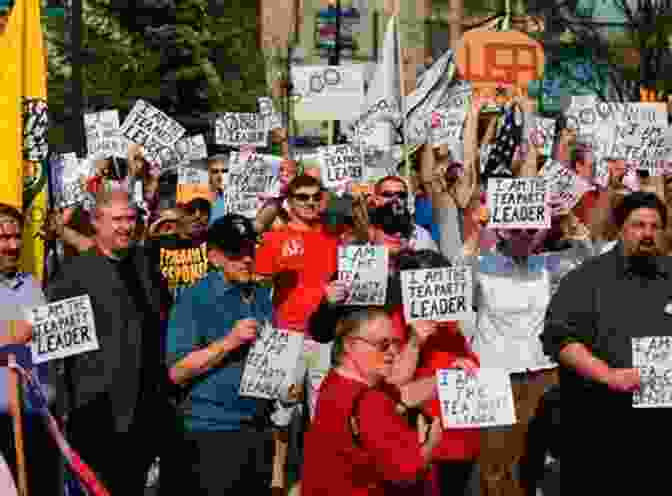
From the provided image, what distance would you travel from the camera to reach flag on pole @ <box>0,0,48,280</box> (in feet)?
28.9

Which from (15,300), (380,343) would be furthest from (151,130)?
(380,343)

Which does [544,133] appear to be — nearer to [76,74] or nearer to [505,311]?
[505,311]

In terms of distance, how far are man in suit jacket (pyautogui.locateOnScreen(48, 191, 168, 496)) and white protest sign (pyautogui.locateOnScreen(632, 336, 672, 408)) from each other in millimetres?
2305

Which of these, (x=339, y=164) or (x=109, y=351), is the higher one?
(x=339, y=164)

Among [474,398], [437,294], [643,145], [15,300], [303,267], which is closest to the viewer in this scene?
[474,398]

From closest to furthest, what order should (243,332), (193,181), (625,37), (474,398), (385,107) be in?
1. (474,398)
2. (243,332)
3. (385,107)
4. (193,181)
5. (625,37)

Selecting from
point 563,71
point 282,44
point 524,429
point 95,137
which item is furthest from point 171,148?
point 282,44

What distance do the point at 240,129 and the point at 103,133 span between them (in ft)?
3.70

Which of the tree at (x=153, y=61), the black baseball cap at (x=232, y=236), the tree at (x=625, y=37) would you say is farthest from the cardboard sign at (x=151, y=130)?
the tree at (x=153, y=61)

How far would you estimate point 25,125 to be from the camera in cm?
904

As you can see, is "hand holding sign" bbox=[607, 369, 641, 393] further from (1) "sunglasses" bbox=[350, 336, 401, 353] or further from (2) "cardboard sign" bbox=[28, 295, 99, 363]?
(2) "cardboard sign" bbox=[28, 295, 99, 363]

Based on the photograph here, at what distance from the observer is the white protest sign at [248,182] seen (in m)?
11.8

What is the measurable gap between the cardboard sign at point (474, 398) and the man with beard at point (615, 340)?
68 centimetres

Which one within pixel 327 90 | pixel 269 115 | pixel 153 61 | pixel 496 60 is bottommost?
pixel 269 115
